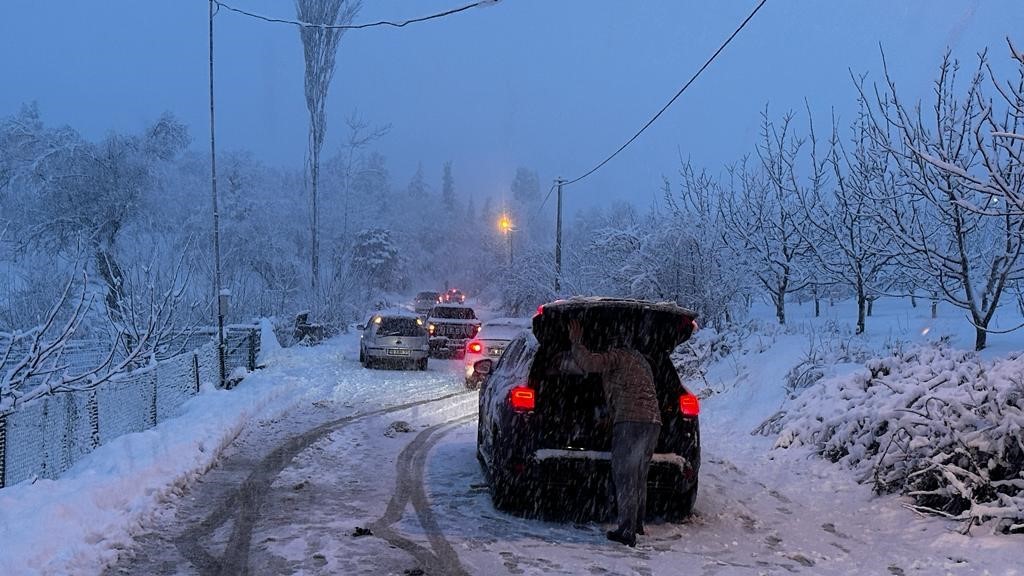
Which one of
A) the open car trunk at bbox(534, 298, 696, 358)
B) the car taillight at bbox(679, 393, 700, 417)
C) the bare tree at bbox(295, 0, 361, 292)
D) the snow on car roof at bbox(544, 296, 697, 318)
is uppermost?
the bare tree at bbox(295, 0, 361, 292)

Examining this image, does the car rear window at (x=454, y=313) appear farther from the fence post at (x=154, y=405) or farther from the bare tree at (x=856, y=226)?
the fence post at (x=154, y=405)

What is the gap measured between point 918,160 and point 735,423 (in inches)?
192

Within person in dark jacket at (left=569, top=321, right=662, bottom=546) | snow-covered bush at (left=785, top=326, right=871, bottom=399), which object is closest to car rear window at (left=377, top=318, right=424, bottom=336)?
snow-covered bush at (left=785, top=326, right=871, bottom=399)

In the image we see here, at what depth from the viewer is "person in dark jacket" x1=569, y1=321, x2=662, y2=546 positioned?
19.9 feet

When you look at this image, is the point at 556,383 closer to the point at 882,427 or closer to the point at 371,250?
the point at 882,427

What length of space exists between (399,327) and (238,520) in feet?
51.7

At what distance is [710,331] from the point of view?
19.8 metres

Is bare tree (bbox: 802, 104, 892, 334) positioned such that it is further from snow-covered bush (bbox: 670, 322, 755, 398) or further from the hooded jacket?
the hooded jacket

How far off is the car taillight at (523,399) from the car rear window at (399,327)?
1560cm

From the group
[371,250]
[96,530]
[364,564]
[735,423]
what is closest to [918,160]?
[735,423]

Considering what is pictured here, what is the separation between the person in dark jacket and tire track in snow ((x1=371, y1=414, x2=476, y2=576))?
4.35ft

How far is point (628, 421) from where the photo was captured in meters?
6.07

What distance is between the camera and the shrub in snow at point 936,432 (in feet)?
21.9

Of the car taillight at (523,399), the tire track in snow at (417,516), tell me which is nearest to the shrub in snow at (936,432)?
the car taillight at (523,399)
